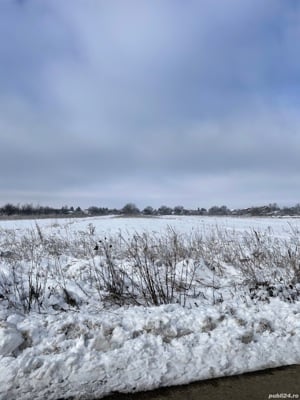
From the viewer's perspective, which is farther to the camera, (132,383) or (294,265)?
(294,265)

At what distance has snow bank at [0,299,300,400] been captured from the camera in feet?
10.0

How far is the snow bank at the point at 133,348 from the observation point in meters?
3.06

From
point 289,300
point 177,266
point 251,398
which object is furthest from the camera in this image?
point 177,266

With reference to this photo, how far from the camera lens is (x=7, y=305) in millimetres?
4711

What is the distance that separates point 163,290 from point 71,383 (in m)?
2.61

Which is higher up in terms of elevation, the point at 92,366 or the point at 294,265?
the point at 294,265

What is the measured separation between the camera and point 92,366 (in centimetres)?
325

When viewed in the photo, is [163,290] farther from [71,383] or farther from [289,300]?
[71,383]

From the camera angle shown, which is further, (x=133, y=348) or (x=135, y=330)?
(x=135, y=330)

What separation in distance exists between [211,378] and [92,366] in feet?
3.63

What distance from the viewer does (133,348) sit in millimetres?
3529

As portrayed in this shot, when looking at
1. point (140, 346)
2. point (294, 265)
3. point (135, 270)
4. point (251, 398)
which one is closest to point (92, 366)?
point (140, 346)

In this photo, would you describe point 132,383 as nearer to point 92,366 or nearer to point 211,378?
point 92,366

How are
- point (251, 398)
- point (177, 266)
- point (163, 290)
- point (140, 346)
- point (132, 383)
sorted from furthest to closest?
point (177, 266) < point (163, 290) < point (140, 346) < point (132, 383) < point (251, 398)
